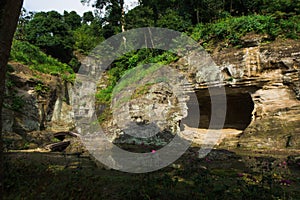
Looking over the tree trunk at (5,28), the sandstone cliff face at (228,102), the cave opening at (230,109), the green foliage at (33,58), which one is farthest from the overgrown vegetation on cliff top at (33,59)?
the tree trunk at (5,28)

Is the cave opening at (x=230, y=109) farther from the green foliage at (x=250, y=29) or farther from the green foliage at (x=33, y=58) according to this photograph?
the green foliage at (x=33, y=58)

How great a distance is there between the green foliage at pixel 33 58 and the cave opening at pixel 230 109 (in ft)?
47.0

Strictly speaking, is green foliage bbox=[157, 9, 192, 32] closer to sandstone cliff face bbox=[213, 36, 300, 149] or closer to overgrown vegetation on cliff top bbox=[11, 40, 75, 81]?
sandstone cliff face bbox=[213, 36, 300, 149]

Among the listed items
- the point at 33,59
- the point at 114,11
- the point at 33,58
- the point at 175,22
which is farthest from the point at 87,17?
the point at 175,22

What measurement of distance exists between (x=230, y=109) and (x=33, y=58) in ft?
66.1

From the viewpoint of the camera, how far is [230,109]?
59.8ft

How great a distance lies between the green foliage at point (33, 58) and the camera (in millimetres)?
20719

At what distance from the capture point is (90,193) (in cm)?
341

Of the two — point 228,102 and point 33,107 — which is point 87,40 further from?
point 228,102

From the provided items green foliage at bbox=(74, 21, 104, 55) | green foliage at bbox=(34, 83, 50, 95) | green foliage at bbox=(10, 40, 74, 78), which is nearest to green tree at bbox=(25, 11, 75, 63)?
green foliage at bbox=(74, 21, 104, 55)

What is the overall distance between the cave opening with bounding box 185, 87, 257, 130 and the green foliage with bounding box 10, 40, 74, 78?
14.3m

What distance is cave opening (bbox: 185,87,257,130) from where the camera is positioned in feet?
52.9

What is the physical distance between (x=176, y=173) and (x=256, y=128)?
841cm

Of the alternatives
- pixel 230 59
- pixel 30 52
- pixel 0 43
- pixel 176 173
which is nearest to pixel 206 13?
pixel 230 59
